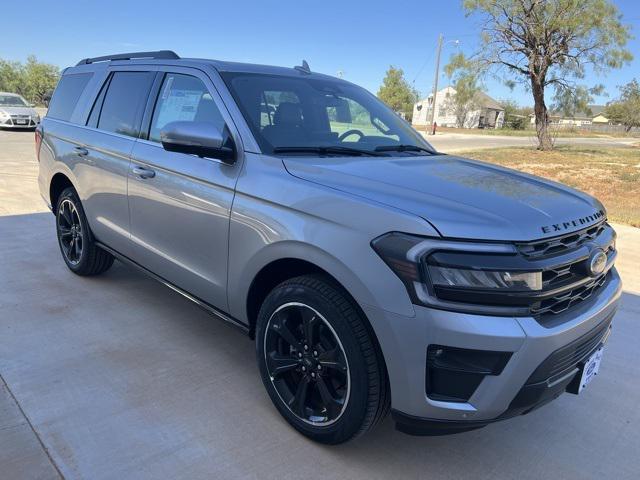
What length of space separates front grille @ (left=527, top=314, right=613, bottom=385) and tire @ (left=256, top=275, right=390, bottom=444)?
2.04 feet

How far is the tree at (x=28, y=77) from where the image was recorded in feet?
206

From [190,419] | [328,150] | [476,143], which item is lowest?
[190,419]

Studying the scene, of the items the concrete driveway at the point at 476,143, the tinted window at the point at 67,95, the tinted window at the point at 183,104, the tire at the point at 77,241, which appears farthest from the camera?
the concrete driveway at the point at 476,143

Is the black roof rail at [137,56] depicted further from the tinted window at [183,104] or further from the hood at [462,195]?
the hood at [462,195]

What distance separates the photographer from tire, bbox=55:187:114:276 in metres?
4.39

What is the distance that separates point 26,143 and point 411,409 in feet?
55.6

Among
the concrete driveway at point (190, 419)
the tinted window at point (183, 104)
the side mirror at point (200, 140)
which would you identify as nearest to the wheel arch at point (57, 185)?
the concrete driveway at point (190, 419)

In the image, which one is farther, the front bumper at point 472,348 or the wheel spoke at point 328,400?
the wheel spoke at point 328,400

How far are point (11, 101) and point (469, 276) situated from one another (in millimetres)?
22642

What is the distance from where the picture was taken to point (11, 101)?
65.8 feet

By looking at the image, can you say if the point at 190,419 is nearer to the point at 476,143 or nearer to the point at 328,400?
the point at 328,400

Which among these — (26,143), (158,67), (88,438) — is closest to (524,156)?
(26,143)

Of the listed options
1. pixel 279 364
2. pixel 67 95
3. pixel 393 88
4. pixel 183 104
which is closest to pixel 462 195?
pixel 279 364

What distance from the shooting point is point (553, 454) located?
264 centimetres
